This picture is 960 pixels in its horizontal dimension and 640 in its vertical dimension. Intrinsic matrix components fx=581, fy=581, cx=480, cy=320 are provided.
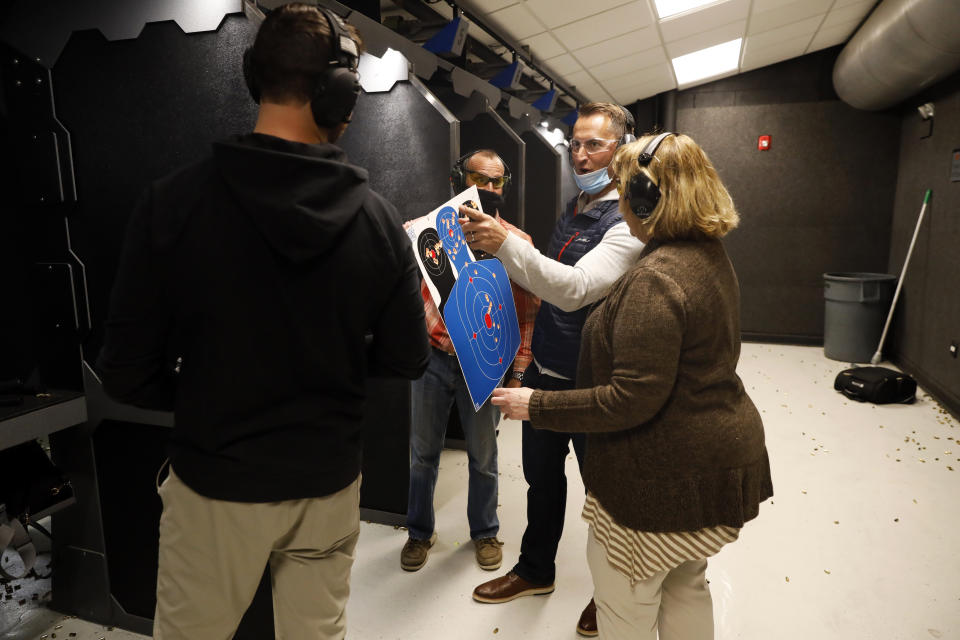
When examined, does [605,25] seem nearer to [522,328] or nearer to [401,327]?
[522,328]

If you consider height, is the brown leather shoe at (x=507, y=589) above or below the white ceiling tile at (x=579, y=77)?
below

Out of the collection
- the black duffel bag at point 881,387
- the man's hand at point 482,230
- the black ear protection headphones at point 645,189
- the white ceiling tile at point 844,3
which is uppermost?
the white ceiling tile at point 844,3

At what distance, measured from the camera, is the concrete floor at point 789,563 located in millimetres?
1803

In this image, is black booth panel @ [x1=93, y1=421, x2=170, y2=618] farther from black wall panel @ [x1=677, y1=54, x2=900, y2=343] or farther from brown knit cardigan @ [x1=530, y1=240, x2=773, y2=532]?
black wall panel @ [x1=677, y1=54, x2=900, y2=343]

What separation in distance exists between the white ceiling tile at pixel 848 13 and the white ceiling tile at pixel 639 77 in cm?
123

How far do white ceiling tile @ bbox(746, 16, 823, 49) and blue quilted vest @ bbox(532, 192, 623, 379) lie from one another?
4.08 metres

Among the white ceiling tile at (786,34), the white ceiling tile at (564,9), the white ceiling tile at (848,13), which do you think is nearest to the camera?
the white ceiling tile at (564,9)

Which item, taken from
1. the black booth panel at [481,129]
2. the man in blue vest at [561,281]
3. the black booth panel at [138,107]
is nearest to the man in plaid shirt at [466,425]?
the man in blue vest at [561,281]

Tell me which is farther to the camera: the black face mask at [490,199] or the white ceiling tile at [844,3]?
the white ceiling tile at [844,3]

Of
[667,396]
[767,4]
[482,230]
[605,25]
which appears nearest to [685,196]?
[667,396]

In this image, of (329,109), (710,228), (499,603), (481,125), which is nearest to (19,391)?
(329,109)

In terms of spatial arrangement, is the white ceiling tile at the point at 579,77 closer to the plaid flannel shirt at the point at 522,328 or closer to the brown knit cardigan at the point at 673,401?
the plaid flannel shirt at the point at 522,328

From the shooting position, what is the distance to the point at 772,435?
3.39 m

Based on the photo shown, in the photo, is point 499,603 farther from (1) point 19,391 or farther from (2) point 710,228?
(1) point 19,391
